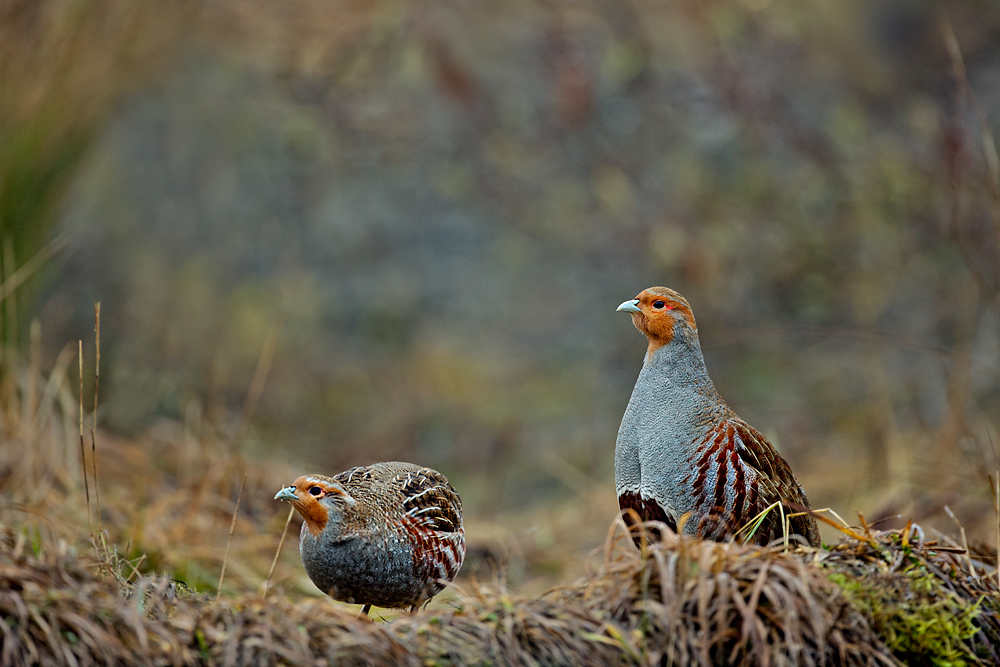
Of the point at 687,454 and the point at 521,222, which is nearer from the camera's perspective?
the point at 687,454

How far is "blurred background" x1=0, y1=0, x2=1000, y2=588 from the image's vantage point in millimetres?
7891

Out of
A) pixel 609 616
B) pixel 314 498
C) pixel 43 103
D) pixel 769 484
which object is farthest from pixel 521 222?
pixel 609 616

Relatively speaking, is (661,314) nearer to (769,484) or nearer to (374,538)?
(769,484)

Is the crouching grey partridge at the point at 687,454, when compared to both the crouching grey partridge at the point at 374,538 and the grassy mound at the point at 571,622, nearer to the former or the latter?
the grassy mound at the point at 571,622

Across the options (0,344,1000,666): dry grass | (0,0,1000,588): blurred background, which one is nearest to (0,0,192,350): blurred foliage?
(0,0,1000,588): blurred background

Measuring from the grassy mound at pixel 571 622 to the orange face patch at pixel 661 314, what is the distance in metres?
0.73

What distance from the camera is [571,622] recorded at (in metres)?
2.34

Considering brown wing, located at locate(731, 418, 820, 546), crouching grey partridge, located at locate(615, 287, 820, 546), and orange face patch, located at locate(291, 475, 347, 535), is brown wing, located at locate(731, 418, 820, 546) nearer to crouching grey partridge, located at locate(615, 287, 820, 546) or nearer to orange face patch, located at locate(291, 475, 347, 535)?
crouching grey partridge, located at locate(615, 287, 820, 546)

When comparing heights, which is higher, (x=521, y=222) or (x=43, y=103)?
(x=521, y=222)

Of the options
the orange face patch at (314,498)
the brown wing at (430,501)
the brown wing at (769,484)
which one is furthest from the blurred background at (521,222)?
the orange face patch at (314,498)

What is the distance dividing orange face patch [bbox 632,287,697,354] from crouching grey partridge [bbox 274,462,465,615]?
94cm

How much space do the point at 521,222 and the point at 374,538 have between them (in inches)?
243

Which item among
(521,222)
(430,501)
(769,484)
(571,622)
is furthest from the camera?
(521,222)

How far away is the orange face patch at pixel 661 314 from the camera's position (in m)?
2.99
